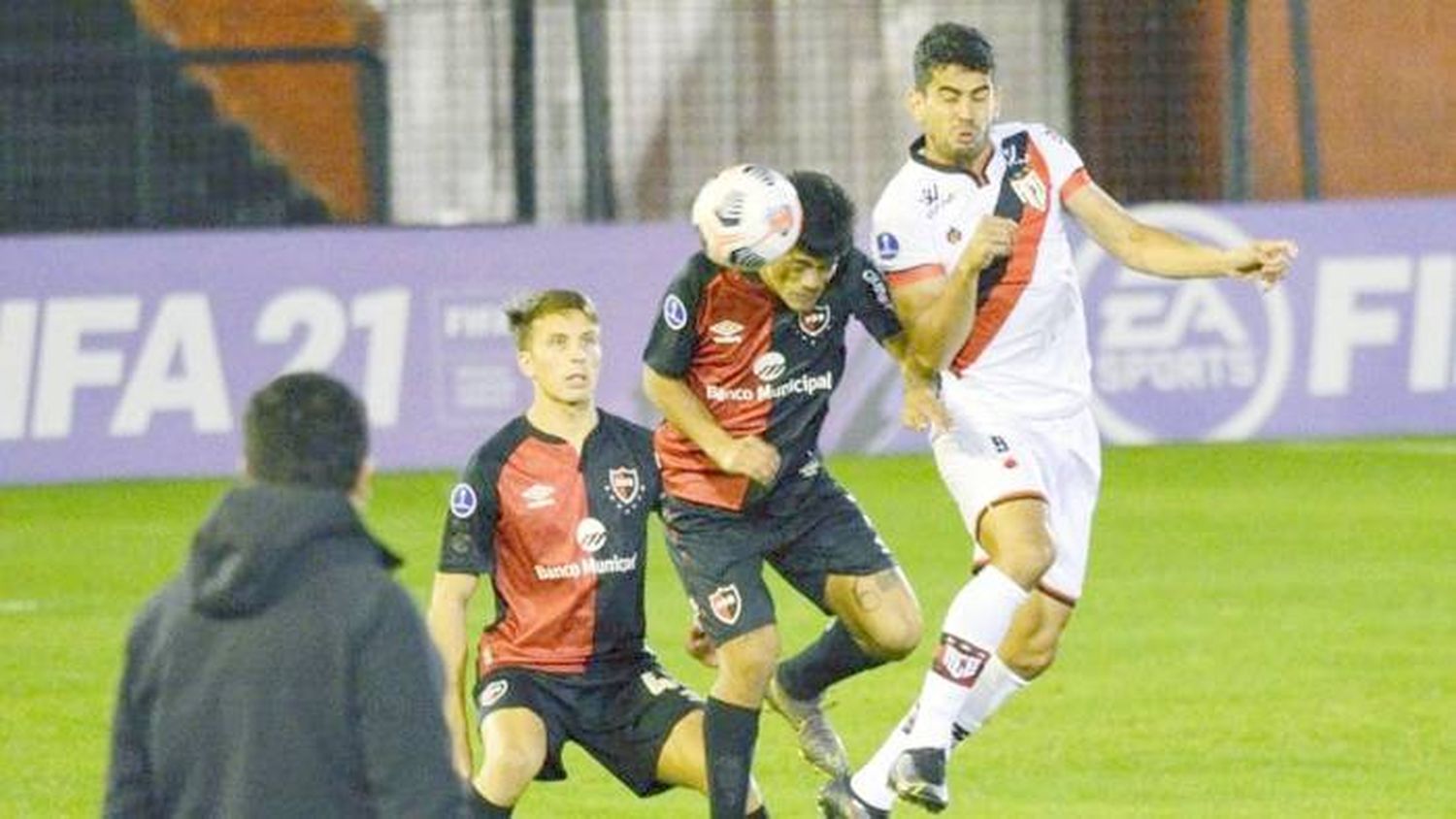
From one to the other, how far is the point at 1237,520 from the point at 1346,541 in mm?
810

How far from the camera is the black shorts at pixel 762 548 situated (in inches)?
356

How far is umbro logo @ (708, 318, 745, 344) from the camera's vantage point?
9.05 m

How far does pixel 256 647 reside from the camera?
5184 mm

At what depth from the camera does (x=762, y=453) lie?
8.59 metres

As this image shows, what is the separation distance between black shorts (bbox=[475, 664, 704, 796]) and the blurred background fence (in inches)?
462

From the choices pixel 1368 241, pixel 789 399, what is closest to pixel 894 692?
pixel 789 399

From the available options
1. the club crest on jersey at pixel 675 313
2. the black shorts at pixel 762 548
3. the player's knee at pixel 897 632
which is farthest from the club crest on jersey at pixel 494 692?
the player's knee at pixel 897 632

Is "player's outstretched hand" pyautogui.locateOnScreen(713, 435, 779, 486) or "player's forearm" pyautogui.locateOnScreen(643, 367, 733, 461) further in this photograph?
"player's forearm" pyautogui.locateOnScreen(643, 367, 733, 461)

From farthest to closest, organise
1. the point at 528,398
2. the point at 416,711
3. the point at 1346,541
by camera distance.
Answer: the point at 528,398 < the point at 1346,541 < the point at 416,711

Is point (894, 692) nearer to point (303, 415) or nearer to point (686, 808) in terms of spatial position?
point (686, 808)

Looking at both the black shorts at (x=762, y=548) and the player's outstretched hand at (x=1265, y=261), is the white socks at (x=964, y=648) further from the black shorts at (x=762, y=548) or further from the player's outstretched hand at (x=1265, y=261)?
the player's outstretched hand at (x=1265, y=261)

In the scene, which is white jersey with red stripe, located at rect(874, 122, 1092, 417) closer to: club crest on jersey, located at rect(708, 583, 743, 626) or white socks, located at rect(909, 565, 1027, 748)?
white socks, located at rect(909, 565, 1027, 748)

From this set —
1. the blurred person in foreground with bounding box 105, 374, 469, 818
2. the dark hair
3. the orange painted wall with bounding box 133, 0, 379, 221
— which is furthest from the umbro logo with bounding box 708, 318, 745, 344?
the orange painted wall with bounding box 133, 0, 379, 221

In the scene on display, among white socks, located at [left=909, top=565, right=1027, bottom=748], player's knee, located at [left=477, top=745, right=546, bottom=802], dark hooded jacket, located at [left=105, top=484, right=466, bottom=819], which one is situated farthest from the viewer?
white socks, located at [left=909, top=565, right=1027, bottom=748]
